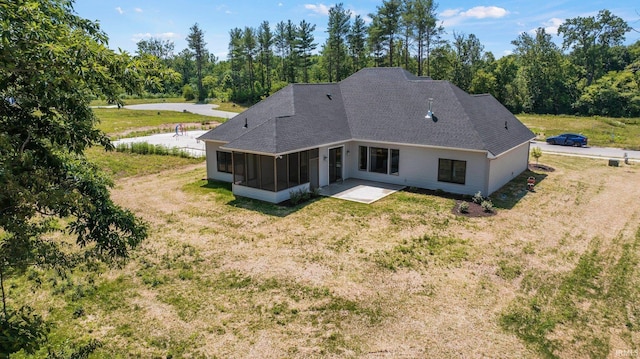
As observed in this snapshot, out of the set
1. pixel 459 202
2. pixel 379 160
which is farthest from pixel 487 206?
pixel 379 160

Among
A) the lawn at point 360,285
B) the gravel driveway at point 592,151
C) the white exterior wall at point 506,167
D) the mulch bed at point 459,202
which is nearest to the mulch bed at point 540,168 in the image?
the white exterior wall at point 506,167

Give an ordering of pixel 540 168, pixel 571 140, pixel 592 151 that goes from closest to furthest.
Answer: pixel 540 168, pixel 592 151, pixel 571 140

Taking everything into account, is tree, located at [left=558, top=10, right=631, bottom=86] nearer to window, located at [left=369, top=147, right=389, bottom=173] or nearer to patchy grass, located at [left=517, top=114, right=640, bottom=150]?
patchy grass, located at [left=517, top=114, right=640, bottom=150]

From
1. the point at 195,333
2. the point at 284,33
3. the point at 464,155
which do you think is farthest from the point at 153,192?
the point at 284,33

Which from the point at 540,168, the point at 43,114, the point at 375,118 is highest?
the point at 43,114

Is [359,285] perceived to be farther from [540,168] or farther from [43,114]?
[540,168]
